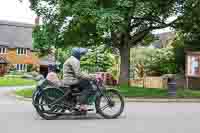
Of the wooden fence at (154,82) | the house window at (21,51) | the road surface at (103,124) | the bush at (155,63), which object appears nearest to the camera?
the road surface at (103,124)

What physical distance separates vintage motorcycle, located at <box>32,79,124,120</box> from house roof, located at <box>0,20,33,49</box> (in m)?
69.0

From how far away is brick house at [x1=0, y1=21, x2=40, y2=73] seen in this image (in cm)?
7981

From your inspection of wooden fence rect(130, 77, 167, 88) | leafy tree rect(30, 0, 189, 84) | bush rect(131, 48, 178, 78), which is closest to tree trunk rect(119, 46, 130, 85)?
leafy tree rect(30, 0, 189, 84)

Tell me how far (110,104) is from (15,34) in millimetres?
72474

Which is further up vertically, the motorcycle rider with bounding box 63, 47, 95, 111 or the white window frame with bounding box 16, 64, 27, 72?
the white window frame with bounding box 16, 64, 27, 72

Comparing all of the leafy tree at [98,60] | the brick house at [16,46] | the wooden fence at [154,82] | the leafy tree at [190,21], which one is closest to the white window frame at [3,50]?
the brick house at [16,46]

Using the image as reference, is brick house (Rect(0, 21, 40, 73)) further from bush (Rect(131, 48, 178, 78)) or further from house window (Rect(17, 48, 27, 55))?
bush (Rect(131, 48, 178, 78))

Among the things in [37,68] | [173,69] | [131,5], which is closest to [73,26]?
[131,5]

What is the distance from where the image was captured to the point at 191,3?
81.1 ft

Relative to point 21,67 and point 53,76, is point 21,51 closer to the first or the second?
point 21,67

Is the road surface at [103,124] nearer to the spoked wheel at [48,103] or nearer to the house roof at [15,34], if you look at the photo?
the spoked wheel at [48,103]

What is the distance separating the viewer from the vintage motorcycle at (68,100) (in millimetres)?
12070

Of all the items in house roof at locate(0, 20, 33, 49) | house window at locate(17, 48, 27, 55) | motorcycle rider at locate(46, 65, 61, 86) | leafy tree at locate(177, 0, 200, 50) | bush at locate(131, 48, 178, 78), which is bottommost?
motorcycle rider at locate(46, 65, 61, 86)

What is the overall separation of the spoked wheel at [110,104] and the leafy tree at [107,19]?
33.3 feet
